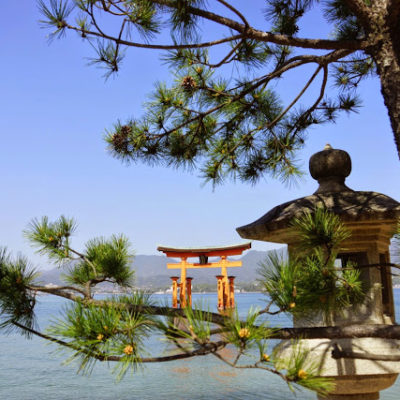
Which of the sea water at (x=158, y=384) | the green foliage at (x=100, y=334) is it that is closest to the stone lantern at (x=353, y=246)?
the green foliage at (x=100, y=334)

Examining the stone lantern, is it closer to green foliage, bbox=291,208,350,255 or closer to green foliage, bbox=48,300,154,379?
green foliage, bbox=291,208,350,255

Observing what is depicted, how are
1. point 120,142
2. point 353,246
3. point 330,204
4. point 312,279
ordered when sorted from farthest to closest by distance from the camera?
point 120,142 < point 353,246 < point 330,204 < point 312,279

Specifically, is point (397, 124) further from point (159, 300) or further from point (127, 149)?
point (127, 149)

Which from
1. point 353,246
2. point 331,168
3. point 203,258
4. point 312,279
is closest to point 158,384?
point 203,258

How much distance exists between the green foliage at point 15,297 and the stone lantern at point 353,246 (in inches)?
42.9

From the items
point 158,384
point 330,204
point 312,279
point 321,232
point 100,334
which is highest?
point 330,204

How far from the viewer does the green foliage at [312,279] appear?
1350mm

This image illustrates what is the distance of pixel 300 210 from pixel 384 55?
29.7 inches

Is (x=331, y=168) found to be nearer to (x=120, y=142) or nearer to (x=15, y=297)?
(x=120, y=142)

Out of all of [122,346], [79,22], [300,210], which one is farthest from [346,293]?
[79,22]

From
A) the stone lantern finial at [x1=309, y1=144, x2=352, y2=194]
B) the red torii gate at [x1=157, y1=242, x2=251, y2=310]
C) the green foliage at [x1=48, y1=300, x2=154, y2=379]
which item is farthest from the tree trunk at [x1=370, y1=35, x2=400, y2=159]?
the red torii gate at [x1=157, y1=242, x2=251, y2=310]

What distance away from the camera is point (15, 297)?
1.55m

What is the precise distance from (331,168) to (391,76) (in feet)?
2.34

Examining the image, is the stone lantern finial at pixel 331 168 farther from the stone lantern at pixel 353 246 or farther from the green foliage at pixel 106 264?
the green foliage at pixel 106 264
